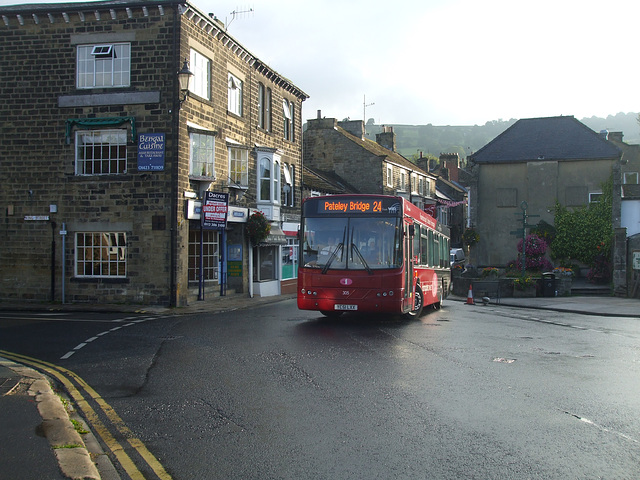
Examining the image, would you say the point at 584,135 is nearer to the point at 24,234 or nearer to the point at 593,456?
the point at 24,234

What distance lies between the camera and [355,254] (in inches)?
577

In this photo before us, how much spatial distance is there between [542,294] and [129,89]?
20.4m

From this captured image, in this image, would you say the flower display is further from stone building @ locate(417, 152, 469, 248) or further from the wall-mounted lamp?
stone building @ locate(417, 152, 469, 248)

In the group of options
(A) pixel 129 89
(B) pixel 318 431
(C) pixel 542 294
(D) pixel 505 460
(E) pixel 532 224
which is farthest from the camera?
(E) pixel 532 224

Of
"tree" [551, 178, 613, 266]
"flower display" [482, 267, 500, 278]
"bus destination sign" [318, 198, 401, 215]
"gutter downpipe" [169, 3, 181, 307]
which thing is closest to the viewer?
"bus destination sign" [318, 198, 401, 215]

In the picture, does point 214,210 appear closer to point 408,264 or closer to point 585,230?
point 408,264

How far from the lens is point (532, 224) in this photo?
39031 millimetres

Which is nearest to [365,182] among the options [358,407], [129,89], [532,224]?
[532,224]

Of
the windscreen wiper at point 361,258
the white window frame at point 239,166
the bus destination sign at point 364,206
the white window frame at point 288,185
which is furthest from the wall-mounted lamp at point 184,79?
the white window frame at point 288,185

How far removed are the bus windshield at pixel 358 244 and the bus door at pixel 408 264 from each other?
1.26ft

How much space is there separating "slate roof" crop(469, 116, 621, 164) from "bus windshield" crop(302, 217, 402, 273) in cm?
2711

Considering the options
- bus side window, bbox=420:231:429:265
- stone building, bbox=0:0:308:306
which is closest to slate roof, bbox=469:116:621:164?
bus side window, bbox=420:231:429:265

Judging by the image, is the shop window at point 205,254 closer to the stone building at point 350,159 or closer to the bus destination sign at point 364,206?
the bus destination sign at point 364,206

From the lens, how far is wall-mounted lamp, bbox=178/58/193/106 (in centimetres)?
2044
